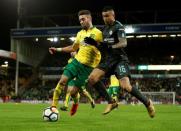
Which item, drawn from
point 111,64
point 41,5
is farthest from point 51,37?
point 111,64

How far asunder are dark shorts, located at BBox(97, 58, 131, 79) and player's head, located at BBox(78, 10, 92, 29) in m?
1.08

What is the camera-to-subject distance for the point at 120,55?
8.55 meters

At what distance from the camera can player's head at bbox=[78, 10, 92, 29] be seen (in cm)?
922

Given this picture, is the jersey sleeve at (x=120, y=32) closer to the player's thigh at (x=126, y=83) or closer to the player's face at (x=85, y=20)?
the player's thigh at (x=126, y=83)

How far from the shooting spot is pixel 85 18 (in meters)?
9.30

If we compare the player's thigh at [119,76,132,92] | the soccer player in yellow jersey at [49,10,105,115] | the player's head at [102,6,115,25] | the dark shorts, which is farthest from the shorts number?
the soccer player in yellow jersey at [49,10,105,115]

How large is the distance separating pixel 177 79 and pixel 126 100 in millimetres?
11960

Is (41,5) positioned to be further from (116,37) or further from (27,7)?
(116,37)

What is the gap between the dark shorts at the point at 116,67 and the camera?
840 centimetres

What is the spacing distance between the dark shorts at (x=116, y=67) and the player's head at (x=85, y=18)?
42.3 inches

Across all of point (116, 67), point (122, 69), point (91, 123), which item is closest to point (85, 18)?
point (116, 67)

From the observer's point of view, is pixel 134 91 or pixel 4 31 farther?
pixel 4 31

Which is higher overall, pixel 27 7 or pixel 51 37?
pixel 27 7

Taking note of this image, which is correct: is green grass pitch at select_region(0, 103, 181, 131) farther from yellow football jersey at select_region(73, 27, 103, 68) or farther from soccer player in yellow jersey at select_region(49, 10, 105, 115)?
yellow football jersey at select_region(73, 27, 103, 68)
